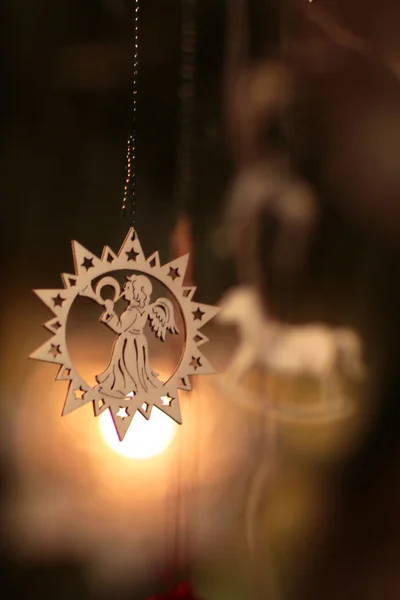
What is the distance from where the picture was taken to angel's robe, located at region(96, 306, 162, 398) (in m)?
0.76

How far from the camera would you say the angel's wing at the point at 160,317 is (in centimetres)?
78

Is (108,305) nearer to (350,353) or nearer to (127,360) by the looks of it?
(127,360)

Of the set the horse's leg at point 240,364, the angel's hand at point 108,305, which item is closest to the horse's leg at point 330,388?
the horse's leg at point 240,364

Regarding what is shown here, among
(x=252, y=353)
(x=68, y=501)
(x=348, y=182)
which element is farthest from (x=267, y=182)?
(x=68, y=501)

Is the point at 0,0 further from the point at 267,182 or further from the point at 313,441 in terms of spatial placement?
the point at 313,441

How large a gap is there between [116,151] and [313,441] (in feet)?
1.63

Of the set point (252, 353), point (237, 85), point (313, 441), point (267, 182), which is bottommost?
point (313, 441)

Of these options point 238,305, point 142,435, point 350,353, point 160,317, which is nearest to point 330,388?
point 350,353

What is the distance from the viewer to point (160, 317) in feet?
2.58

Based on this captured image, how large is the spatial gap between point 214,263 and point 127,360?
31 cm

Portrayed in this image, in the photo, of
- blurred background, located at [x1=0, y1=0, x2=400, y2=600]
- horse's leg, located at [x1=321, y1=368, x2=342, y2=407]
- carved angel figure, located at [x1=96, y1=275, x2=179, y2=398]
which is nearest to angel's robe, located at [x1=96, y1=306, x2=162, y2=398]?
carved angel figure, located at [x1=96, y1=275, x2=179, y2=398]

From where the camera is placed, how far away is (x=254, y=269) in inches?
41.6

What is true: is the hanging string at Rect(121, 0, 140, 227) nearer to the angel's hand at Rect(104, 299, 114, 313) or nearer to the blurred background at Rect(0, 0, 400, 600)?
the blurred background at Rect(0, 0, 400, 600)

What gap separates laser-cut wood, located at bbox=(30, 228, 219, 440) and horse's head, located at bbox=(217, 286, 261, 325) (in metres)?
0.22
